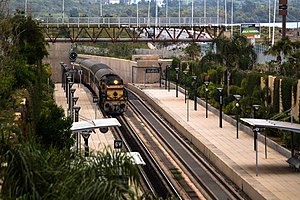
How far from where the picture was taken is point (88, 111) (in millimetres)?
56969

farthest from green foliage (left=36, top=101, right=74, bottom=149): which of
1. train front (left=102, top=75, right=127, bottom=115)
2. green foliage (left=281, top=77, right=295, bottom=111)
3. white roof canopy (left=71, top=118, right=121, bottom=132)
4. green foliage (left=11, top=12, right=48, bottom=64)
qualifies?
train front (left=102, top=75, right=127, bottom=115)

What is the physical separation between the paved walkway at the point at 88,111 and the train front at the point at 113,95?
86 cm

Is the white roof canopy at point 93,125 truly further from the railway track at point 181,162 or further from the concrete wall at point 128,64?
the concrete wall at point 128,64

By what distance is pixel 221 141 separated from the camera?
141ft

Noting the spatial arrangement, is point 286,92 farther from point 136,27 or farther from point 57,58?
point 57,58

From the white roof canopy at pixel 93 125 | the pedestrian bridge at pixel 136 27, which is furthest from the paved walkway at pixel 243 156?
the pedestrian bridge at pixel 136 27

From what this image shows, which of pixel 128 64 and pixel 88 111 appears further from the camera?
pixel 128 64

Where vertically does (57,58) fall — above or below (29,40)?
below

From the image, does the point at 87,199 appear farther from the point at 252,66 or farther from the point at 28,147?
the point at 252,66

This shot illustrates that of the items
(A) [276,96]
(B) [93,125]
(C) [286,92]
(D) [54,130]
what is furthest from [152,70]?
(D) [54,130]

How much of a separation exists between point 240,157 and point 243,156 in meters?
0.33

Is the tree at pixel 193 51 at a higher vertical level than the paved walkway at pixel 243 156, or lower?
higher

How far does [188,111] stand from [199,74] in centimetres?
1557

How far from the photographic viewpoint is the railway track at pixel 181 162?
3176cm
